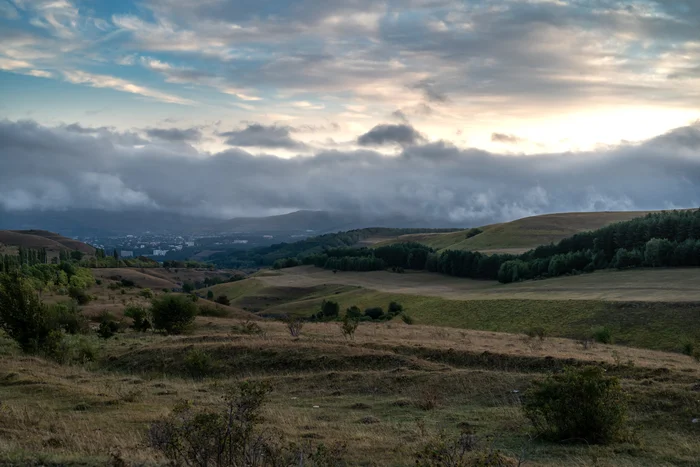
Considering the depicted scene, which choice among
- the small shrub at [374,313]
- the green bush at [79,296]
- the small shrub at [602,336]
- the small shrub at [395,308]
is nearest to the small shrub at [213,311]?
the green bush at [79,296]

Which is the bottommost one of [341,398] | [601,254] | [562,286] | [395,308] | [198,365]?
[395,308]

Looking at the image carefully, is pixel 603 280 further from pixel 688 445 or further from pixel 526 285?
pixel 688 445

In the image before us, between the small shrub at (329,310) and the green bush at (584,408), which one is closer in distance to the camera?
the green bush at (584,408)

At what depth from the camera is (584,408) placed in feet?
48.3

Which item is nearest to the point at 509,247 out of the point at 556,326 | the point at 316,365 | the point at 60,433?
the point at 556,326

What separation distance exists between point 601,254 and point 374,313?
48469 millimetres

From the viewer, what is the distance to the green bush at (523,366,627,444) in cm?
1452

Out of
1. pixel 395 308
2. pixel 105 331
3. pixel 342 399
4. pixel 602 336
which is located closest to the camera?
pixel 342 399

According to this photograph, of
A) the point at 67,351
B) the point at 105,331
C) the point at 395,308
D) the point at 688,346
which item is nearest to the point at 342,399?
the point at 67,351

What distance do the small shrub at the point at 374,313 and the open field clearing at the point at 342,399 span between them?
60717 mm

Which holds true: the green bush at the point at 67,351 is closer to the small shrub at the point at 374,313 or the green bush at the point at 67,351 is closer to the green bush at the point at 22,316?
the green bush at the point at 22,316

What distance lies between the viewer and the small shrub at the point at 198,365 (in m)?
27.6

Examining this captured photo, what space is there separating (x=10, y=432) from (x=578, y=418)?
48.5ft

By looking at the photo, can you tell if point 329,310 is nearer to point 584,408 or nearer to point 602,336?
point 602,336
